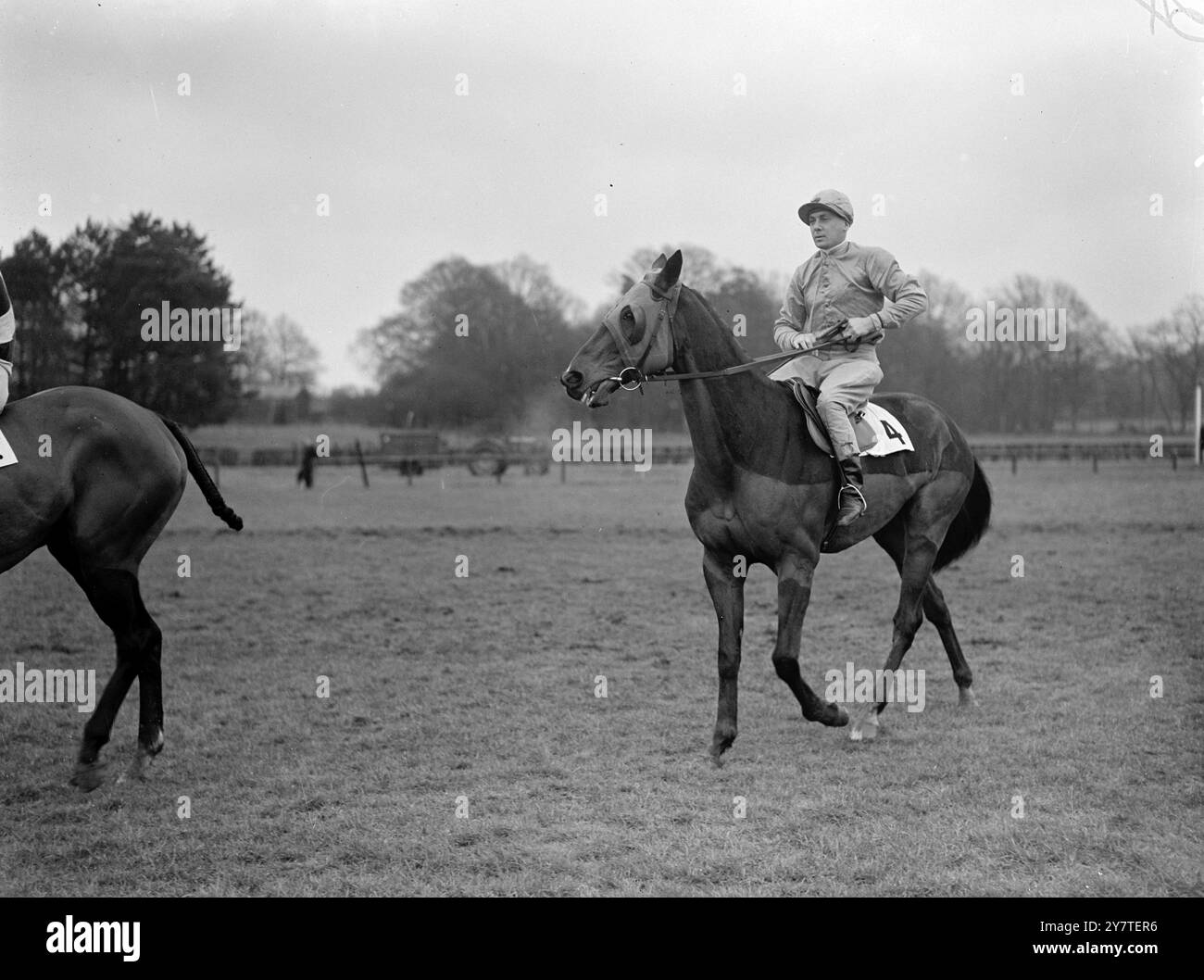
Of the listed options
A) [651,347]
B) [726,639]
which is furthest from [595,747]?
[651,347]

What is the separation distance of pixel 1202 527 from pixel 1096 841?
13754 mm

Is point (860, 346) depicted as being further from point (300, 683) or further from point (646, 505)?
point (646, 505)

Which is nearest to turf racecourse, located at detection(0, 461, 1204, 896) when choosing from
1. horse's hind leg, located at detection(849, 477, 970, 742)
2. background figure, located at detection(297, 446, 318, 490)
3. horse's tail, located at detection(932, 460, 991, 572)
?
horse's hind leg, located at detection(849, 477, 970, 742)

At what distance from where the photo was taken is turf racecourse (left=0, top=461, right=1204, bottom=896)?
409 cm

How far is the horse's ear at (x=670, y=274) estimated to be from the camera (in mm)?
4891

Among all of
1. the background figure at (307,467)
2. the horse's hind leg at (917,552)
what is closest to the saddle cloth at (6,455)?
the horse's hind leg at (917,552)

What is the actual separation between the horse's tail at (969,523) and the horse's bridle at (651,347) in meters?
2.27

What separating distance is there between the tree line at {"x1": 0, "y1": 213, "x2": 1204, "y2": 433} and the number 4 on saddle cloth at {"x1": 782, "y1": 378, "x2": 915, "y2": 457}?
110 inches

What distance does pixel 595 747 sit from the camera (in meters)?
5.73

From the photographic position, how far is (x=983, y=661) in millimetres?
7668

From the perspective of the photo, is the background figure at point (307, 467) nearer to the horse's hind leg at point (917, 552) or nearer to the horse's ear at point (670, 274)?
the horse's hind leg at point (917, 552)

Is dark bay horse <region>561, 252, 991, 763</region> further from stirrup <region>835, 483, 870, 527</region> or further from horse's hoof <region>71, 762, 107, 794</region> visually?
horse's hoof <region>71, 762, 107, 794</region>

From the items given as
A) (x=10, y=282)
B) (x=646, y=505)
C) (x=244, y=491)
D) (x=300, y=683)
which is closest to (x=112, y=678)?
(x=300, y=683)

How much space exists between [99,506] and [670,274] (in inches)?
124
